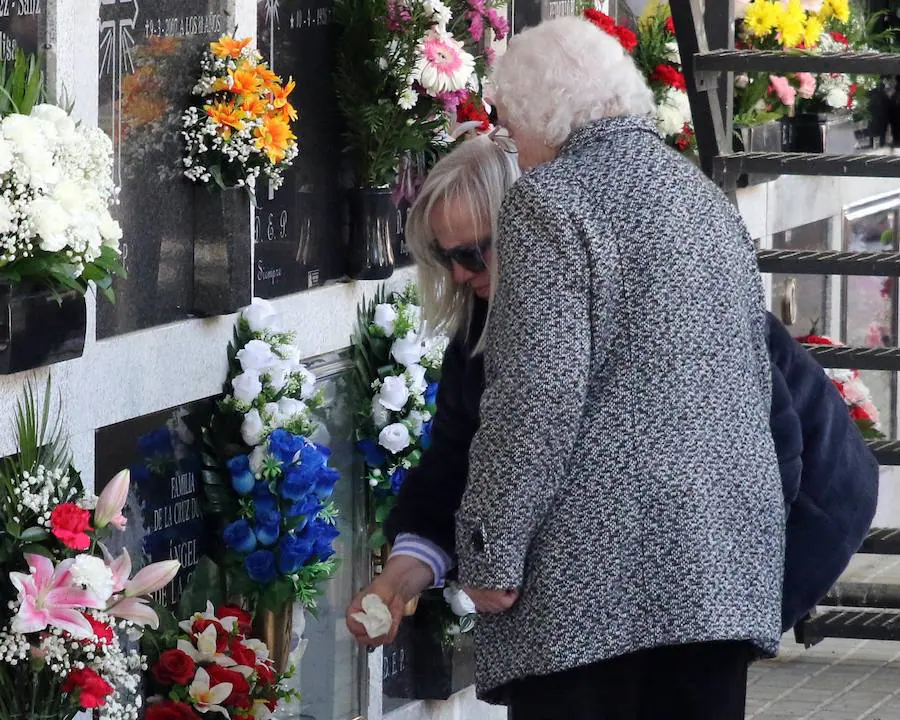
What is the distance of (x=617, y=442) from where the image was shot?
2.65 metres

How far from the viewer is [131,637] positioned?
10.8ft

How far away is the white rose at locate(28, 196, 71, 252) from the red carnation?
3394mm

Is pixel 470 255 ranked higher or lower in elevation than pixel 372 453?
higher

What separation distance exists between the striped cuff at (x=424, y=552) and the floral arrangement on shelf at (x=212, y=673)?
2.22 ft

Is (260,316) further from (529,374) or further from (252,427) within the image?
(529,374)

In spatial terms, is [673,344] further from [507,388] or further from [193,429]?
[193,429]

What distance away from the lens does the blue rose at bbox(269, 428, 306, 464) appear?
12.7 feet

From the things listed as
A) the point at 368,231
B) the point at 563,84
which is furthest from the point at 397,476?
the point at 563,84

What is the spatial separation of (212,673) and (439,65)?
1.49 meters

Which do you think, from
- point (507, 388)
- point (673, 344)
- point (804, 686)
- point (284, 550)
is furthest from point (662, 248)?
point (804, 686)

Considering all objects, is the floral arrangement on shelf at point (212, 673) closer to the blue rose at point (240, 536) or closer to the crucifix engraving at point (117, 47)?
the blue rose at point (240, 536)

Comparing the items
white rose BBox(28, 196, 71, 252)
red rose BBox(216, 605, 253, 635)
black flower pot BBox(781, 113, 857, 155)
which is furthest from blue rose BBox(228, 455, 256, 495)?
black flower pot BBox(781, 113, 857, 155)

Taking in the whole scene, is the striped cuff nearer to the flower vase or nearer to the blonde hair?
the blonde hair

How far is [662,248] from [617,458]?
31 cm
